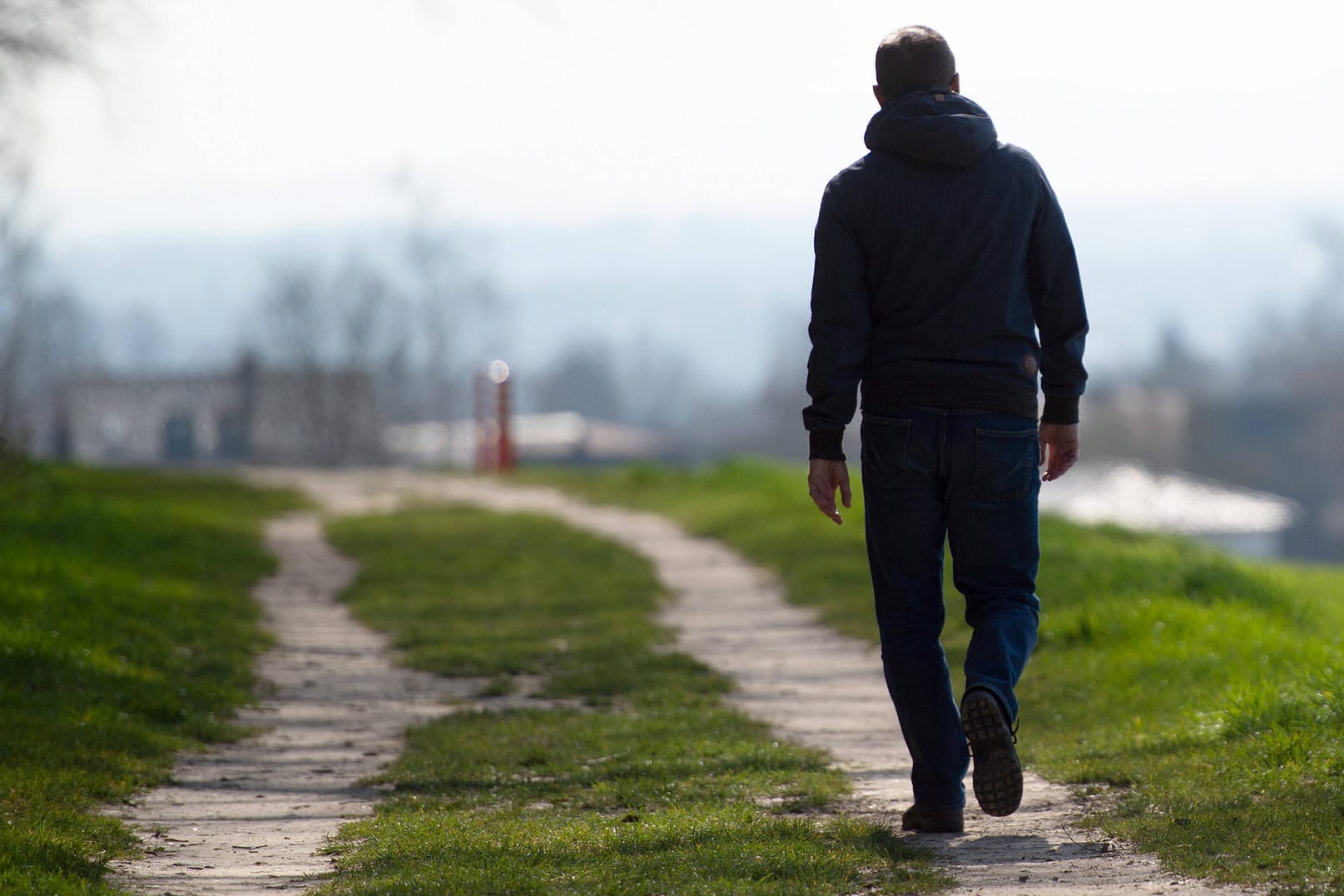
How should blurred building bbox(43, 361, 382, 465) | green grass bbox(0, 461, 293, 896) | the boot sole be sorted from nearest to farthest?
the boot sole → green grass bbox(0, 461, 293, 896) → blurred building bbox(43, 361, 382, 465)

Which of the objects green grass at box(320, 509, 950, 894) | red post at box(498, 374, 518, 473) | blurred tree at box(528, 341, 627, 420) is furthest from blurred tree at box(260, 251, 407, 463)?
green grass at box(320, 509, 950, 894)

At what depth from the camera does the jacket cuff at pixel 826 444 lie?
429 cm

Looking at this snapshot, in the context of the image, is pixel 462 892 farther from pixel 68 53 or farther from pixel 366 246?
pixel 366 246

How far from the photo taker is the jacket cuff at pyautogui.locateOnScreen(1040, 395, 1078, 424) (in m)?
4.35

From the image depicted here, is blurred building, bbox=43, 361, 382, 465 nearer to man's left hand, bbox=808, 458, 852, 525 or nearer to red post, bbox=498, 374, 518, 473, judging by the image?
red post, bbox=498, 374, 518, 473

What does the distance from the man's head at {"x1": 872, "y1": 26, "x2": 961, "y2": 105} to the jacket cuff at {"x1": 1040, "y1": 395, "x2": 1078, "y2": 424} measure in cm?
97

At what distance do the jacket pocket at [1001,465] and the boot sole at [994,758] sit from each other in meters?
0.59

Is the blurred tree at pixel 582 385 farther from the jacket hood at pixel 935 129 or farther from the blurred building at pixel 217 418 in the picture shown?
the jacket hood at pixel 935 129

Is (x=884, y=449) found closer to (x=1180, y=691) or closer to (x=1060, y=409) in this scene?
(x=1060, y=409)

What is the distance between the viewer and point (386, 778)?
17.8 ft

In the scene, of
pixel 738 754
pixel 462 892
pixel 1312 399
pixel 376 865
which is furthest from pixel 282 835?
pixel 1312 399

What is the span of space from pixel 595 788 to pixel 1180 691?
2836mm

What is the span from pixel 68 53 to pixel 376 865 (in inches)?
502

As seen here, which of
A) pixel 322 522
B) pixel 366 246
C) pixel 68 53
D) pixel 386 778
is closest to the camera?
pixel 386 778
